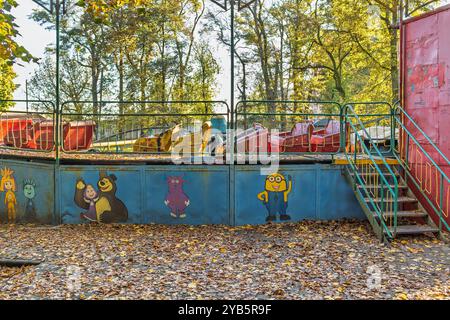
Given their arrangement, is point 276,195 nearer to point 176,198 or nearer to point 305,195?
point 305,195

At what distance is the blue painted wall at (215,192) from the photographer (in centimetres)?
828

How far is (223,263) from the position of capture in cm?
613

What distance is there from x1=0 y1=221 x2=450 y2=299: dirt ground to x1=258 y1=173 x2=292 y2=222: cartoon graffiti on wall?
0.24 m

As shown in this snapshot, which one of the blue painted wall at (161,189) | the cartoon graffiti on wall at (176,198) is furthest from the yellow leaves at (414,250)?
the cartoon graffiti on wall at (176,198)

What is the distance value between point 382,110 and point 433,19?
12583mm

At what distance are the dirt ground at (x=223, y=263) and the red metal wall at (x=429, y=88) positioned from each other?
1318 mm

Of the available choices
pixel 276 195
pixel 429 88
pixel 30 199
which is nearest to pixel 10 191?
pixel 30 199

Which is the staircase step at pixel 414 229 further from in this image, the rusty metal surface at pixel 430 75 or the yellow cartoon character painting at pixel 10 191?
the yellow cartoon character painting at pixel 10 191

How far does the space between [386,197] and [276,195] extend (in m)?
1.98

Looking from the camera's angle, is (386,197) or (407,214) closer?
(407,214)

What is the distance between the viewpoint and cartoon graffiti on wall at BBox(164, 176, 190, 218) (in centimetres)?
832

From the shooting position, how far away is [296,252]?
6.61 metres
